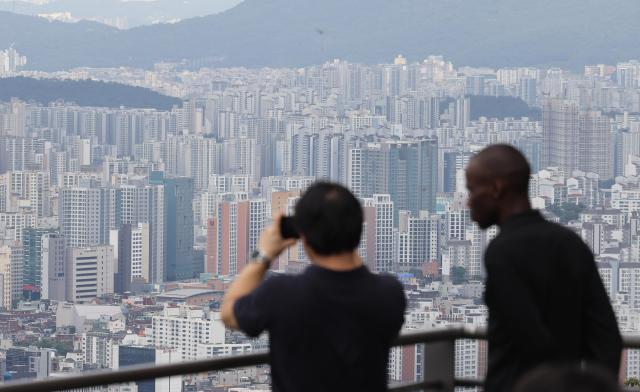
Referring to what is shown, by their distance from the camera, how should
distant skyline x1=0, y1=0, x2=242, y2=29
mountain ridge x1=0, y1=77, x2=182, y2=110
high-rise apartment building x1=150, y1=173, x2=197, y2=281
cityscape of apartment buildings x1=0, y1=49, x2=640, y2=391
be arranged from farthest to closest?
distant skyline x1=0, y1=0, x2=242, y2=29 < mountain ridge x1=0, y1=77, x2=182, y2=110 < high-rise apartment building x1=150, y1=173, x2=197, y2=281 < cityscape of apartment buildings x1=0, y1=49, x2=640, y2=391

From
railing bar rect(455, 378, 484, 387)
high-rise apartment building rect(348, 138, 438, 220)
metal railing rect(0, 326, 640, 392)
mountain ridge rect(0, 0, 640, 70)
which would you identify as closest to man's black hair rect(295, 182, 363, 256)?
metal railing rect(0, 326, 640, 392)

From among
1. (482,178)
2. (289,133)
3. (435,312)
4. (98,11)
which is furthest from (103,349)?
(98,11)

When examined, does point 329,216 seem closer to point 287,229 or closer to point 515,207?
point 287,229

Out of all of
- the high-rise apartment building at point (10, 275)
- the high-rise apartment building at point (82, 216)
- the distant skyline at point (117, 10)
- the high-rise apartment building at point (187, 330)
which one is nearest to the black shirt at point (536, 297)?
the high-rise apartment building at point (187, 330)

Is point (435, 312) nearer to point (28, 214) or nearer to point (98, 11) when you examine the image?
point (28, 214)

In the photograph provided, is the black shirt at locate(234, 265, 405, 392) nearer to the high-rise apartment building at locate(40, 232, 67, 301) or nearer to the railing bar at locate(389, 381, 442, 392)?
the railing bar at locate(389, 381, 442, 392)

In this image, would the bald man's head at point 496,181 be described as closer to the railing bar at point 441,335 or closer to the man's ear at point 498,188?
the man's ear at point 498,188
